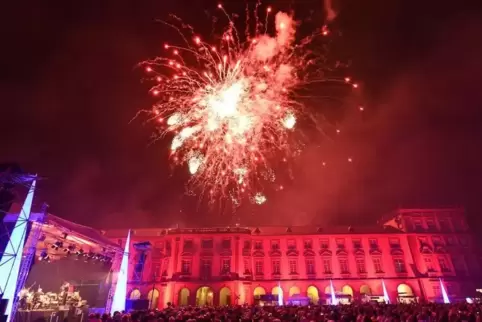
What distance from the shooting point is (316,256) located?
155 feet

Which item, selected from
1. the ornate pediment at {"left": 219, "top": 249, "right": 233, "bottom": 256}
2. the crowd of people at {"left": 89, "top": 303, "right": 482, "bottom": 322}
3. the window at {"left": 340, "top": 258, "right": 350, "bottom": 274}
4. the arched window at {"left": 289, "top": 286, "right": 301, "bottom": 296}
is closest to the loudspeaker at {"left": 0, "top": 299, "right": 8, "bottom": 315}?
the crowd of people at {"left": 89, "top": 303, "right": 482, "bottom": 322}

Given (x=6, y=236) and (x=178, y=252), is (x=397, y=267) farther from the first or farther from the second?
(x=6, y=236)

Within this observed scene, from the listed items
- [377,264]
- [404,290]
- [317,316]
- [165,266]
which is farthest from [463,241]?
[317,316]

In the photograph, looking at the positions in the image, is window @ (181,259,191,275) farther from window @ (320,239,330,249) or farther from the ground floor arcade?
window @ (320,239,330,249)

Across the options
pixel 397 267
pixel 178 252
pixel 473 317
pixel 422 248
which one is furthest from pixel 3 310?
pixel 422 248

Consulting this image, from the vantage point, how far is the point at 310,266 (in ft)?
152

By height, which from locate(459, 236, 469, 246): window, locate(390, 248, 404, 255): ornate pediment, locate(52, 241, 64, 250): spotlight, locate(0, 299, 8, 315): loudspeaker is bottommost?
locate(0, 299, 8, 315): loudspeaker

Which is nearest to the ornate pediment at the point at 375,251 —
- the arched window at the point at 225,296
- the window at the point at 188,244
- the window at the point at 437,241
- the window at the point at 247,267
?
the window at the point at 437,241

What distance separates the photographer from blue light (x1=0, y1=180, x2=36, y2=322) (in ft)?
43.2

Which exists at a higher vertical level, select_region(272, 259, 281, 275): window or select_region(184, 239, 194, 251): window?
select_region(184, 239, 194, 251): window

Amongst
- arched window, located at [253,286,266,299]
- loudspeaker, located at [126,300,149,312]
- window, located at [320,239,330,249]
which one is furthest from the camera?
window, located at [320,239,330,249]

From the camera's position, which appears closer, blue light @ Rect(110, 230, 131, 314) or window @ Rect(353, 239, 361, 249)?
blue light @ Rect(110, 230, 131, 314)

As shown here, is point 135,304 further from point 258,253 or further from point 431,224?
point 431,224

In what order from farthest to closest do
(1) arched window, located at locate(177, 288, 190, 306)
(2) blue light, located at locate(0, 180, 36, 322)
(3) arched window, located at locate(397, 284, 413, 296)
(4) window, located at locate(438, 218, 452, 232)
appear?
(4) window, located at locate(438, 218, 452, 232) < (3) arched window, located at locate(397, 284, 413, 296) < (1) arched window, located at locate(177, 288, 190, 306) < (2) blue light, located at locate(0, 180, 36, 322)
